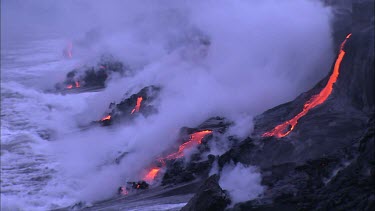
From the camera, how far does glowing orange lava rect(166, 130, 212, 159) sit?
15.3m

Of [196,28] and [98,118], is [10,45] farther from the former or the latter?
[98,118]

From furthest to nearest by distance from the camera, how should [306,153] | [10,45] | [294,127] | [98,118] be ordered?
[10,45] → [98,118] → [294,127] → [306,153]

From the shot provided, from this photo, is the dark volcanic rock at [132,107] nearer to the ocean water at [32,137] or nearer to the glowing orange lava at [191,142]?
the ocean water at [32,137]

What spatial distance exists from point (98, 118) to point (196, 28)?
11.7m

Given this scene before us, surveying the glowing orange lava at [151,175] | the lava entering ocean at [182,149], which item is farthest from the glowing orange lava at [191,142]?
the glowing orange lava at [151,175]

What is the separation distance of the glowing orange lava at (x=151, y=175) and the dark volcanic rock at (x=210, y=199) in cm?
494

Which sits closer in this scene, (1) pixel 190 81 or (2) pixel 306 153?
(2) pixel 306 153

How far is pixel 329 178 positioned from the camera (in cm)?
944

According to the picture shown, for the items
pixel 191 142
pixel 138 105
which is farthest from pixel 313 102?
pixel 138 105

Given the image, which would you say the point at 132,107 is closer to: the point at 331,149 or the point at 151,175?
the point at 151,175

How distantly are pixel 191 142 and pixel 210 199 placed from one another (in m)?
6.05

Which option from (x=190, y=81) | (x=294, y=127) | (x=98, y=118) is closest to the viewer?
(x=294, y=127)

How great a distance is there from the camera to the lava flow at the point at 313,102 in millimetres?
11977

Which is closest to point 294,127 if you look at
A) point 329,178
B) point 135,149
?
point 329,178
